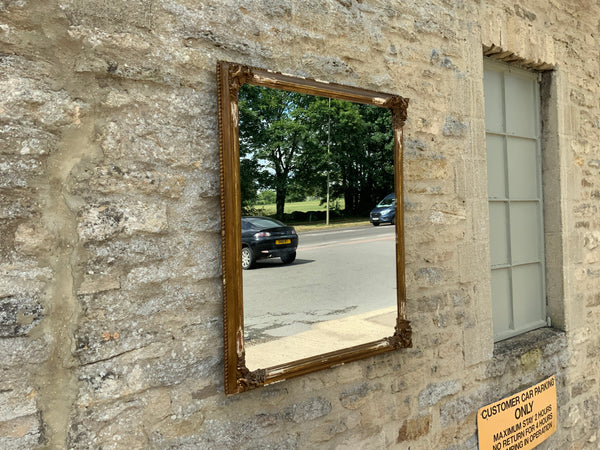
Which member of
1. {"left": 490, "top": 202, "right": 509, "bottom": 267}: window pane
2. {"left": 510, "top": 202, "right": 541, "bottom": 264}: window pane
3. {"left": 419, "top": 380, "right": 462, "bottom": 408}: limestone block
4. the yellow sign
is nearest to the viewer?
{"left": 419, "top": 380, "right": 462, "bottom": 408}: limestone block

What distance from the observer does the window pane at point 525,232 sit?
331 cm

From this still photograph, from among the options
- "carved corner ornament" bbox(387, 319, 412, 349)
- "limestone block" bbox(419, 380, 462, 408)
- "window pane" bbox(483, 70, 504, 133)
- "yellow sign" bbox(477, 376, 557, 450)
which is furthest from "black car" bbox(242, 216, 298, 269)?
"window pane" bbox(483, 70, 504, 133)

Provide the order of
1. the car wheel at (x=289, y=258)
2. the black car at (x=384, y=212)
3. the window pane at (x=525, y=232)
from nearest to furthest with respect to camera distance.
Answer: the car wheel at (x=289, y=258) < the black car at (x=384, y=212) < the window pane at (x=525, y=232)

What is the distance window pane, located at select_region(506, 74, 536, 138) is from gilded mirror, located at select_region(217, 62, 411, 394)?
4.72ft

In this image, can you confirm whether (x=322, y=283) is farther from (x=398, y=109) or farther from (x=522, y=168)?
(x=522, y=168)

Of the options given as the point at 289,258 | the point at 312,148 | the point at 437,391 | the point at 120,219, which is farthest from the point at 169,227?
the point at 437,391

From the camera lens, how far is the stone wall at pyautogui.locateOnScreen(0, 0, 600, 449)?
1.42m

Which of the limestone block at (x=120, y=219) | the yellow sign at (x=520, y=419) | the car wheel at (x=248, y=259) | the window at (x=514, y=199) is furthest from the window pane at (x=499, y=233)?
the limestone block at (x=120, y=219)

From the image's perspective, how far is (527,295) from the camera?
3.40m

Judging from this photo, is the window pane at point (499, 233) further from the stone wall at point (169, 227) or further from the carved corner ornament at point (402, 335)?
the carved corner ornament at point (402, 335)

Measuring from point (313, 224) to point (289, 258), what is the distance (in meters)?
0.23

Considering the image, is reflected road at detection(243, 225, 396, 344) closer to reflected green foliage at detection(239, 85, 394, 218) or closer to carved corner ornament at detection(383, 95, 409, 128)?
reflected green foliage at detection(239, 85, 394, 218)

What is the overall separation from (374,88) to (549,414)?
268cm

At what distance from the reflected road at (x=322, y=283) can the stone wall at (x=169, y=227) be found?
18 cm
